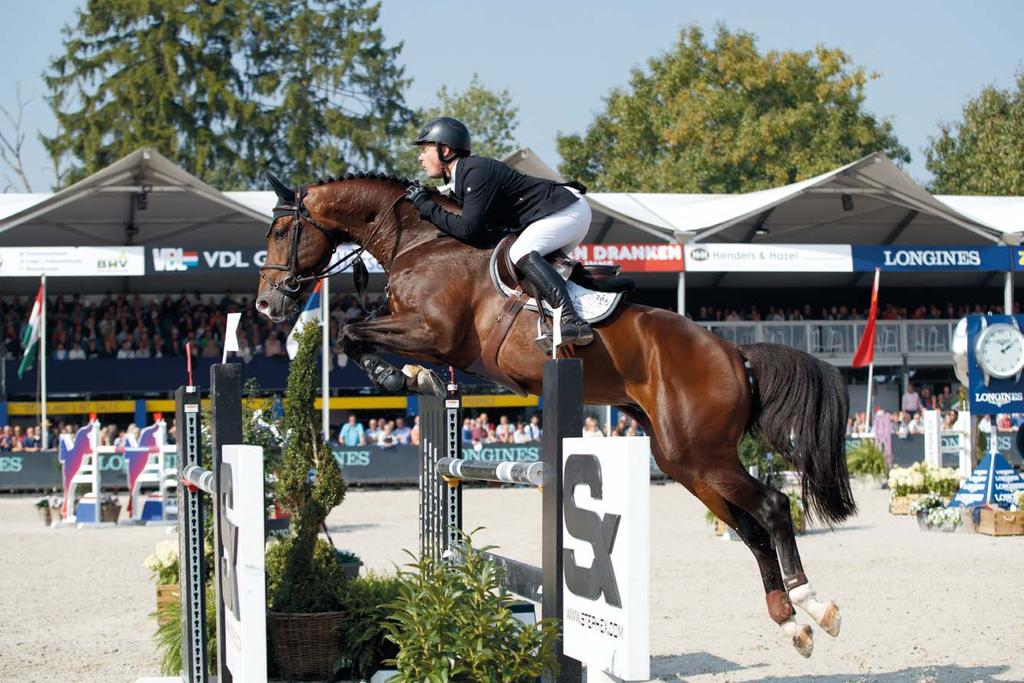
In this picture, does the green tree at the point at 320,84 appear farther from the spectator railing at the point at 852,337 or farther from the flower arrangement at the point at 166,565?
the flower arrangement at the point at 166,565

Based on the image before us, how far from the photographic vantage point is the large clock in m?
12.0

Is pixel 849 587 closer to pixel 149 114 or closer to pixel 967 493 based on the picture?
pixel 967 493

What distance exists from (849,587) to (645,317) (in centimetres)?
436

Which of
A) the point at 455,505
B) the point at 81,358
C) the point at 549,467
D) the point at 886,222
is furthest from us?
the point at 886,222

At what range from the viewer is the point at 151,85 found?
116ft

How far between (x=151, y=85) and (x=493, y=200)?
32.9 m

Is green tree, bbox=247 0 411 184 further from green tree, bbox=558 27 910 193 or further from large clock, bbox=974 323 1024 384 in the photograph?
large clock, bbox=974 323 1024 384

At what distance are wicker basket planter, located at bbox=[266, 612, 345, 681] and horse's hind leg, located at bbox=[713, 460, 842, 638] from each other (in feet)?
6.08

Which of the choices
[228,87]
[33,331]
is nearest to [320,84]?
[228,87]

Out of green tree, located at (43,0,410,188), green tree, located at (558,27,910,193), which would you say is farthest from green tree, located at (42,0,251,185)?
green tree, located at (558,27,910,193)

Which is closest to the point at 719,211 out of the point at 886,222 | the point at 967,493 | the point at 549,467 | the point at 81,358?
the point at 886,222

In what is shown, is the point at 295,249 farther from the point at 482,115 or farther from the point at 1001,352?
the point at 482,115

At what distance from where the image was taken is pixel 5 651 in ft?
21.6

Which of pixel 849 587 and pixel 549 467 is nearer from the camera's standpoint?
pixel 549 467
